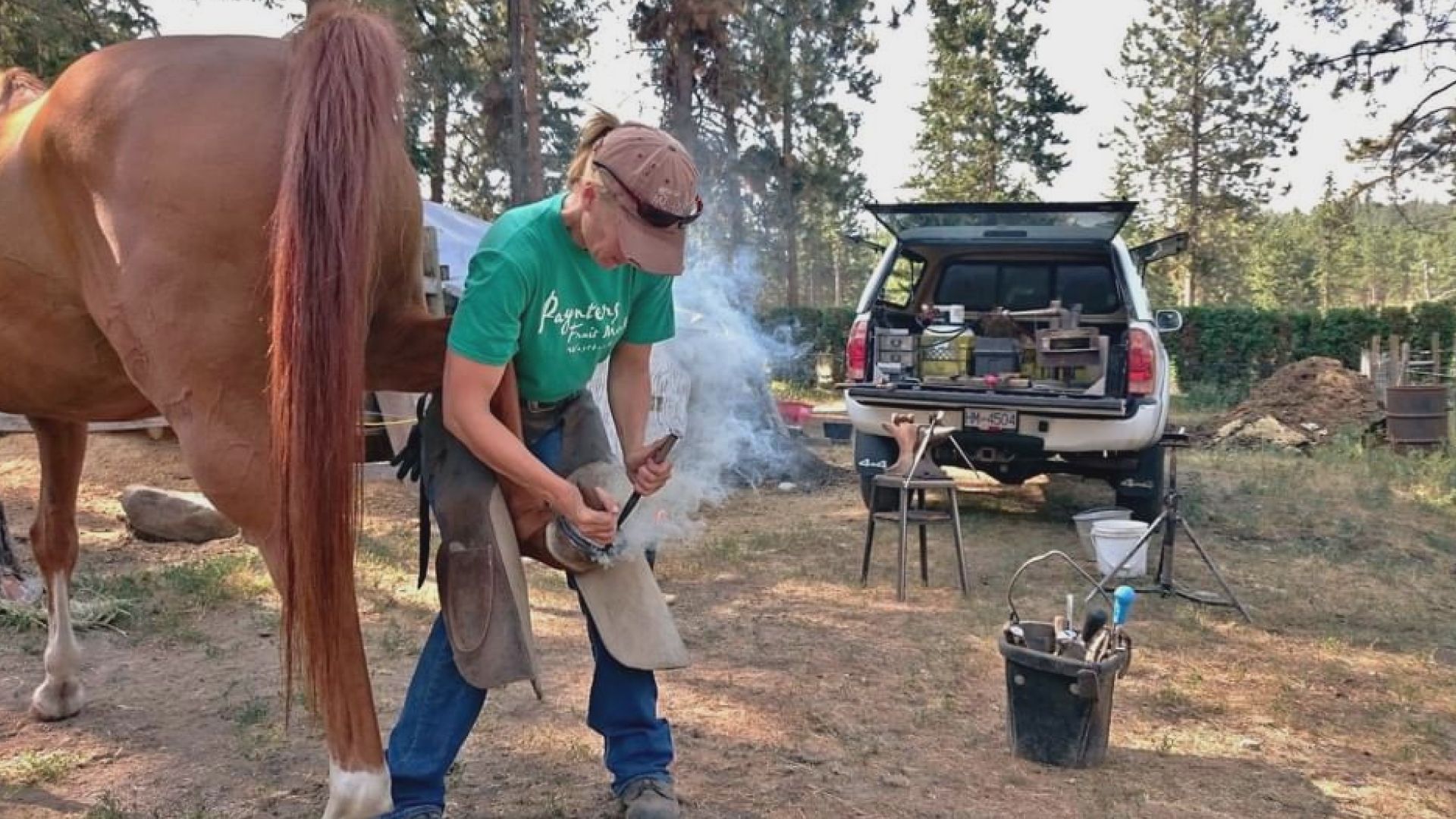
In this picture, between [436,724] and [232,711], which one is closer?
[436,724]

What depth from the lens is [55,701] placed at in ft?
9.67

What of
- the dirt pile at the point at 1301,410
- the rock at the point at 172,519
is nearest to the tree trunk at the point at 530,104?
the rock at the point at 172,519

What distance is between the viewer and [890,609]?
169 inches

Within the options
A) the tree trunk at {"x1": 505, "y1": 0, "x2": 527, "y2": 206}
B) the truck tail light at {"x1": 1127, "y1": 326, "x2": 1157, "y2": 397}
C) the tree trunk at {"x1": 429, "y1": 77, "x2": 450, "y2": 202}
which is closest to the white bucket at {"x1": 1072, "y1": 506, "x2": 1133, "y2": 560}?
the truck tail light at {"x1": 1127, "y1": 326, "x2": 1157, "y2": 397}

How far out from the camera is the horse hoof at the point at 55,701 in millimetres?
2936

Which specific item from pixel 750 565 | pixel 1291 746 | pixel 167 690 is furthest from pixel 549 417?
pixel 750 565

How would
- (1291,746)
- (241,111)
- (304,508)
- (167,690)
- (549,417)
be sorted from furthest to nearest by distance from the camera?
(167,690) < (1291,746) < (549,417) < (241,111) < (304,508)

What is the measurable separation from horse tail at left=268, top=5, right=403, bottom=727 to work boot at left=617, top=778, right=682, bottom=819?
76cm

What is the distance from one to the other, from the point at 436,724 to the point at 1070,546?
439cm

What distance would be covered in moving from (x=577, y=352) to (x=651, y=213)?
0.41m

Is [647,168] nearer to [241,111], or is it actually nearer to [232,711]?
[241,111]

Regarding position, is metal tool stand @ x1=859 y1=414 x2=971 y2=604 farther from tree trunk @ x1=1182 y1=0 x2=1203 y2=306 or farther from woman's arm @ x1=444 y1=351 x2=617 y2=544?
tree trunk @ x1=1182 y1=0 x2=1203 y2=306

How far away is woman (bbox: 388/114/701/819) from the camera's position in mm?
1908

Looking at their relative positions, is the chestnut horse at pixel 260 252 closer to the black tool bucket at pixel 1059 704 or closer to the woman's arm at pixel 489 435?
the woman's arm at pixel 489 435
